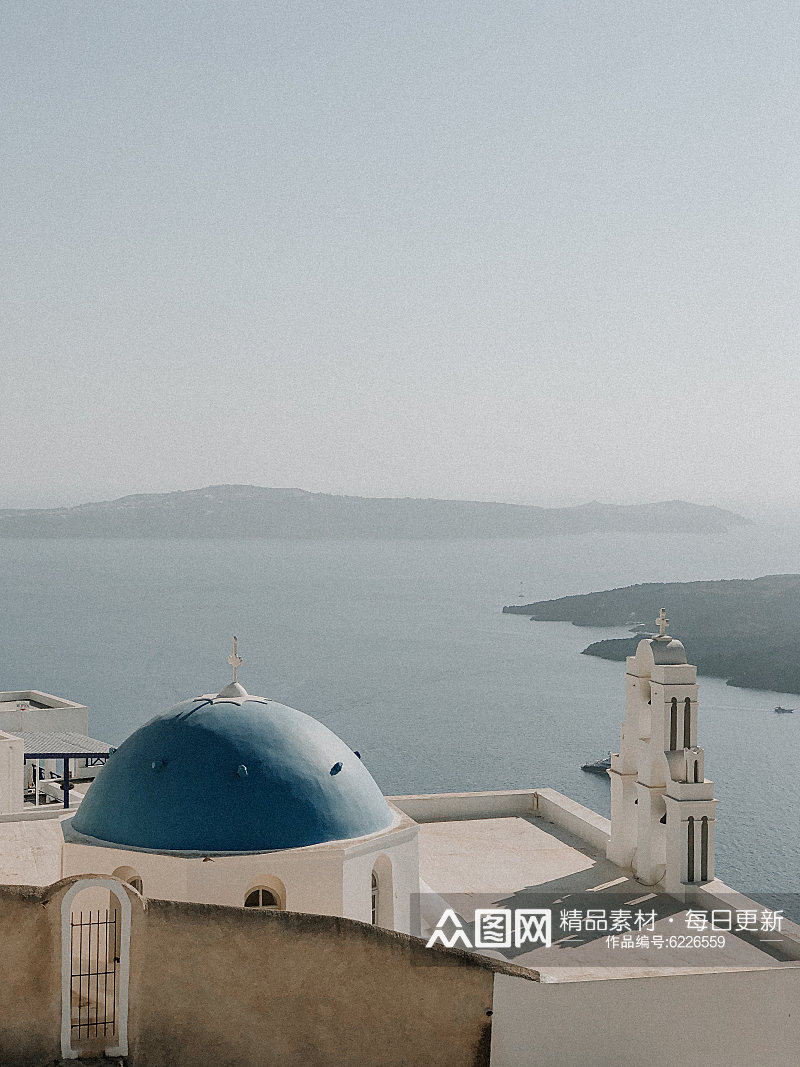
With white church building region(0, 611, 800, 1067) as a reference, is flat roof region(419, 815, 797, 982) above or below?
below

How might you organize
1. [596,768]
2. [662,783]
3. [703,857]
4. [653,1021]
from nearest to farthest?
[653,1021], [703,857], [662,783], [596,768]

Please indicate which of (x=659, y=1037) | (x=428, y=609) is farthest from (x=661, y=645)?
(x=428, y=609)

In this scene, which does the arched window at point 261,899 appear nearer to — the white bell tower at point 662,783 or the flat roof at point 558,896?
the flat roof at point 558,896

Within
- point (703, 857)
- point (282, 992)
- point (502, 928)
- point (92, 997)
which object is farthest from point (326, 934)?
point (703, 857)

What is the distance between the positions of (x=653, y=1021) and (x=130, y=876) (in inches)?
183

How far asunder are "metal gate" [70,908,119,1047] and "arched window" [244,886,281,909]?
1154mm

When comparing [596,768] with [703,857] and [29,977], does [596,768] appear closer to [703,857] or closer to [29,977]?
[703,857]

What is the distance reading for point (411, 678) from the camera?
77000mm

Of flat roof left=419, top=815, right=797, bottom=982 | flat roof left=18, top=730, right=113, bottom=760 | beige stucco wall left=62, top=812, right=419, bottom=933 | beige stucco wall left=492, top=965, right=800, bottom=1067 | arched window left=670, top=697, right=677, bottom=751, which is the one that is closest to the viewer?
beige stucco wall left=492, top=965, right=800, bottom=1067

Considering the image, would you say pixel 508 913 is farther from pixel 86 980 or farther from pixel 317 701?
pixel 317 701

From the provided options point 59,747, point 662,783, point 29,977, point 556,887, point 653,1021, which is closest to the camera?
point 29,977

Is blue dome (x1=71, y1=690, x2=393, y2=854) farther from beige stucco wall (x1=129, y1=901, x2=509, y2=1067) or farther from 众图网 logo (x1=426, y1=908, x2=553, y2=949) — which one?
众图网 logo (x1=426, y1=908, x2=553, y2=949)

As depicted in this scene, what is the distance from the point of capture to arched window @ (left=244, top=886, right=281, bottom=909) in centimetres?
955

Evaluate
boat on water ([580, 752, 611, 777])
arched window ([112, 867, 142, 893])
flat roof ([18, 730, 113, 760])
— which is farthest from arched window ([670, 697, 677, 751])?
boat on water ([580, 752, 611, 777])
